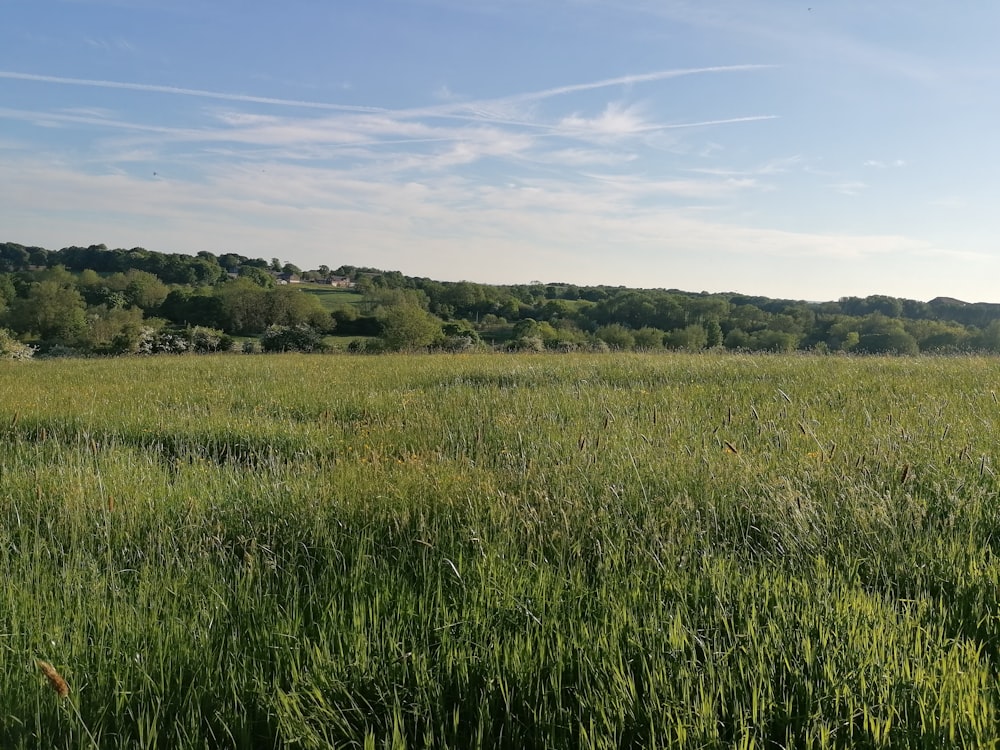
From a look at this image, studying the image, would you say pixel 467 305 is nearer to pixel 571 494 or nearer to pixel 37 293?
pixel 37 293

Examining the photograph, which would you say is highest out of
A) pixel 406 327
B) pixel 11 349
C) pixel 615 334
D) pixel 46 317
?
pixel 615 334

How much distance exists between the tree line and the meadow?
36886 millimetres

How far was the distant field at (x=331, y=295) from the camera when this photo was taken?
326 ft

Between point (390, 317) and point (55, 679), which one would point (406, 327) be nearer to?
point (390, 317)

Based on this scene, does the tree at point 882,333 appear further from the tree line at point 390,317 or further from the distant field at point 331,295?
the distant field at point 331,295

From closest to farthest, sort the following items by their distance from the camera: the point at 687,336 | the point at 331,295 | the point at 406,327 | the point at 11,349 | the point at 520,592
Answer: the point at 520,592, the point at 11,349, the point at 406,327, the point at 687,336, the point at 331,295

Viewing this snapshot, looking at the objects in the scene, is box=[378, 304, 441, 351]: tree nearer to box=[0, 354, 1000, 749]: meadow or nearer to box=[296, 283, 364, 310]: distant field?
box=[296, 283, 364, 310]: distant field

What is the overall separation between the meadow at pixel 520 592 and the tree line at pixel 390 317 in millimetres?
36886

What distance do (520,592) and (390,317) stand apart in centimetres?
5746

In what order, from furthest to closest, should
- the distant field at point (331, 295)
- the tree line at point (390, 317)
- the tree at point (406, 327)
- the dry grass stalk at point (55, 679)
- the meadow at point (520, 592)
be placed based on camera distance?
the distant field at point (331, 295) → the tree at point (406, 327) → the tree line at point (390, 317) → the meadow at point (520, 592) → the dry grass stalk at point (55, 679)

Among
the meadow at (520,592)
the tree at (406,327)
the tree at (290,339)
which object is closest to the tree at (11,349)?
the tree at (290,339)

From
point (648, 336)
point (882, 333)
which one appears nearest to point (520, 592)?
point (882, 333)

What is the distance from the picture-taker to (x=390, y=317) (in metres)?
58.5

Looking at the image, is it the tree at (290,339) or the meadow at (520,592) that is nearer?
the meadow at (520,592)
